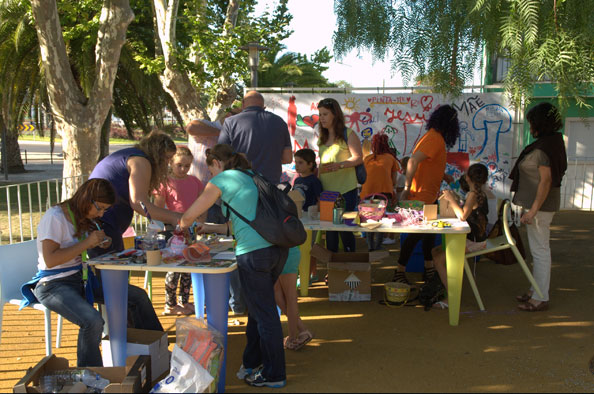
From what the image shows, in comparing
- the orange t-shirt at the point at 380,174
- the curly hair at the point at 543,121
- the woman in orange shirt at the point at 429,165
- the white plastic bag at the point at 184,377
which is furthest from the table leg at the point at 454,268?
the white plastic bag at the point at 184,377

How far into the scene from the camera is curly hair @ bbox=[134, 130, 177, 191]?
3.73m

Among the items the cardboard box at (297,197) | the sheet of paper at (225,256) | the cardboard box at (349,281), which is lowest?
the cardboard box at (349,281)

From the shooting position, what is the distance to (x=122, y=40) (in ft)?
23.8

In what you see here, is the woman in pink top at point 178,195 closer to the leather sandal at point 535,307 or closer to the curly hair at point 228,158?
the curly hair at point 228,158

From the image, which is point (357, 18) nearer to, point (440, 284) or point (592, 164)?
point (440, 284)

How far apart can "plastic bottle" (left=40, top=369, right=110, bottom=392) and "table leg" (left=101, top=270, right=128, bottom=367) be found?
38 centimetres

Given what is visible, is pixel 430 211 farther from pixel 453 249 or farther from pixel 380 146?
pixel 380 146

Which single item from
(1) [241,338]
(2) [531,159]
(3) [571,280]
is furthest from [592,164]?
(1) [241,338]

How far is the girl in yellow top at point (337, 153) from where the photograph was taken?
508 cm

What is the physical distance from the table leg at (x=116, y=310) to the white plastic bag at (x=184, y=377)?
597mm

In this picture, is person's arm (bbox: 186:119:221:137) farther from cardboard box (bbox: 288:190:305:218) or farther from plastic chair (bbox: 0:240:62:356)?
plastic chair (bbox: 0:240:62:356)

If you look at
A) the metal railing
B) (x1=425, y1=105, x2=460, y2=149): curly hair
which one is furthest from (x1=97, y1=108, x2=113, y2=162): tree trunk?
(x1=425, y1=105, x2=460, y2=149): curly hair

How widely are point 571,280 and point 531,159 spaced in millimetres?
1935

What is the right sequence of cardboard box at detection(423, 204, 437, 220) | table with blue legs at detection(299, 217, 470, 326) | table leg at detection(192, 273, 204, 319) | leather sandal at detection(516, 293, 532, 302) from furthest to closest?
leather sandal at detection(516, 293, 532, 302) < cardboard box at detection(423, 204, 437, 220) < table with blue legs at detection(299, 217, 470, 326) < table leg at detection(192, 273, 204, 319)
